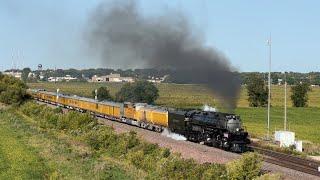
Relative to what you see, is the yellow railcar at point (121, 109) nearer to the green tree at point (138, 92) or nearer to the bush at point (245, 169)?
the green tree at point (138, 92)

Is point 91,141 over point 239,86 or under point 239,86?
under

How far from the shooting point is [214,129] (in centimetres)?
3981

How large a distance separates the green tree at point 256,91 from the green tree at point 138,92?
30.5 meters

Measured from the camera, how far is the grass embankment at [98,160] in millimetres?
23641

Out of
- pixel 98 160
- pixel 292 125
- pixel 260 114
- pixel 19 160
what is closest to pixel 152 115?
pixel 98 160

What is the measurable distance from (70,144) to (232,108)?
44.7 feet

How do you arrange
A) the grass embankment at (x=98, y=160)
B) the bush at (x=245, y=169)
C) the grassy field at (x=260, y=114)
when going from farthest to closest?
the grassy field at (x=260, y=114)
the grass embankment at (x=98, y=160)
the bush at (x=245, y=169)

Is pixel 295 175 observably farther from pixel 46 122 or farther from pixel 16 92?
pixel 16 92

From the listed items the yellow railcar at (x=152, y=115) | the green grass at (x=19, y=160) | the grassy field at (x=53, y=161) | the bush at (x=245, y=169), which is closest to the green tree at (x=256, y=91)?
the yellow railcar at (x=152, y=115)

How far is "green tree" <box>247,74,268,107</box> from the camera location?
128 metres

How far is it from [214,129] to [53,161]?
1381cm

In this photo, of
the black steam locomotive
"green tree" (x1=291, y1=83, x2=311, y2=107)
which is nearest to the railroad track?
the black steam locomotive

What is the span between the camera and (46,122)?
5881cm

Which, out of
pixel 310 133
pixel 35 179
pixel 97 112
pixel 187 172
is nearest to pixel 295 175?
pixel 187 172
